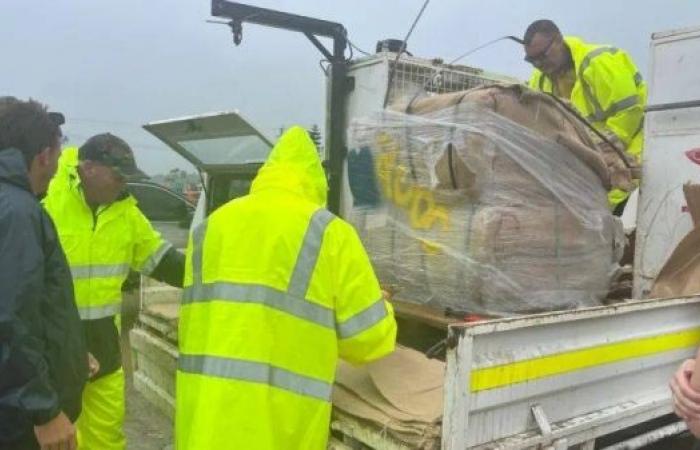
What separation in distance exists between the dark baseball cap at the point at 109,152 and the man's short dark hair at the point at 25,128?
739mm

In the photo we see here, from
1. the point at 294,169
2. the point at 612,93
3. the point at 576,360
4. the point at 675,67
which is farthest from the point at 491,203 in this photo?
the point at 612,93

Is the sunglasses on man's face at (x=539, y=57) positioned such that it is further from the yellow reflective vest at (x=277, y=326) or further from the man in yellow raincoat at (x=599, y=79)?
the yellow reflective vest at (x=277, y=326)

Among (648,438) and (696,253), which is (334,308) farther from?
(696,253)

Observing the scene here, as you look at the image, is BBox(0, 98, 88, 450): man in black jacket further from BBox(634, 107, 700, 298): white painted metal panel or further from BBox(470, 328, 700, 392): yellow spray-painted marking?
BBox(634, 107, 700, 298): white painted metal panel

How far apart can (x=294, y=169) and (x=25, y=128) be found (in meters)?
0.83

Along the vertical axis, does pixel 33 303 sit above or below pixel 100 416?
above

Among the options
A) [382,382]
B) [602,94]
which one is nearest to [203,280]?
[382,382]

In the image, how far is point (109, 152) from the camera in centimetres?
296

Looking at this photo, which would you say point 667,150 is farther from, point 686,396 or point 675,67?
point 686,396

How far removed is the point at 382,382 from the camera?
7.25ft

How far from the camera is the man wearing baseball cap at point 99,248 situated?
2965 millimetres

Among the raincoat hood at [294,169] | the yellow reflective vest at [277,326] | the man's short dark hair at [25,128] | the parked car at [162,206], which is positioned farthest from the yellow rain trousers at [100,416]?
the parked car at [162,206]

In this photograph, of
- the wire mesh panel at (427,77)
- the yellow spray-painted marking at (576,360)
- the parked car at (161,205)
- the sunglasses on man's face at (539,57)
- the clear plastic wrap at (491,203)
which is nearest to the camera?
the yellow spray-painted marking at (576,360)

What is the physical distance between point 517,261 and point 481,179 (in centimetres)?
34
